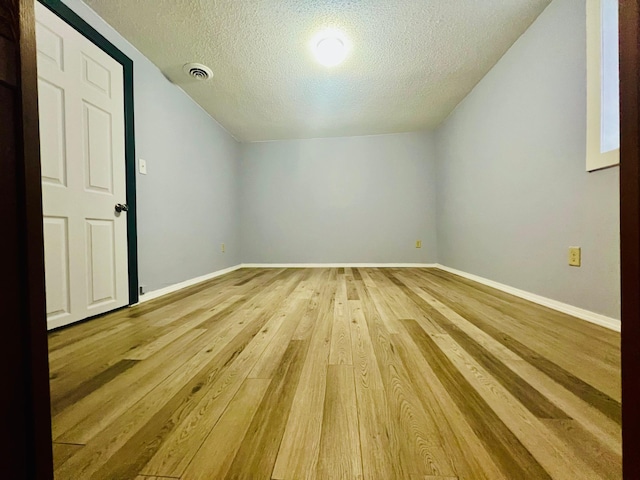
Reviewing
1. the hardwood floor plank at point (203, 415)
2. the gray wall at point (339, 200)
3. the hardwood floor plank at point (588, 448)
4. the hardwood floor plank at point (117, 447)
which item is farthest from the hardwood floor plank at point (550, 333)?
the gray wall at point (339, 200)

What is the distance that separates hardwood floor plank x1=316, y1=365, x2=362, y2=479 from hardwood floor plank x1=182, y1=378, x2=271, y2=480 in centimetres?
21

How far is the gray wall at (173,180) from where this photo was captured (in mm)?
2143

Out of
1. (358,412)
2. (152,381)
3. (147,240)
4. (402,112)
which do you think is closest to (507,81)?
(402,112)

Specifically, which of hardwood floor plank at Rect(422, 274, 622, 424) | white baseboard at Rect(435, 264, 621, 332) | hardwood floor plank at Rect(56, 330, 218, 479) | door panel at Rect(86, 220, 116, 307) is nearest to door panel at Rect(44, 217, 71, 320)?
door panel at Rect(86, 220, 116, 307)

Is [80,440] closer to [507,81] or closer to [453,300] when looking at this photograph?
[453,300]

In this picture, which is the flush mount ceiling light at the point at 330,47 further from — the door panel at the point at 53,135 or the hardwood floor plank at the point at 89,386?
the hardwood floor plank at the point at 89,386

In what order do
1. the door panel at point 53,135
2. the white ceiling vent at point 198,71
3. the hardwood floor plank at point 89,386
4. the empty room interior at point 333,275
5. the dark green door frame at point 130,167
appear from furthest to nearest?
the white ceiling vent at point 198,71
the dark green door frame at point 130,167
the door panel at point 53,135
the hardwood floor plank at point 89,386
the empty room interior at point 333,275

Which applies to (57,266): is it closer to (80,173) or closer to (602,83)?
(80,173)

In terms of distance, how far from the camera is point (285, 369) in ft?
3.24

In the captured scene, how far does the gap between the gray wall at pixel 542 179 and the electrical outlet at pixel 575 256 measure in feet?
0.10

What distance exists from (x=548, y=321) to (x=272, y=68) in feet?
9.47

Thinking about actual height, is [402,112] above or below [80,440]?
above

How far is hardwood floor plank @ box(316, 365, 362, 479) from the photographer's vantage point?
556mm

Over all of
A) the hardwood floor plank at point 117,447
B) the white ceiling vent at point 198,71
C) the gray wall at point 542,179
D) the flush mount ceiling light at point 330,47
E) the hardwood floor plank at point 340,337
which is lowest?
the hardwood floor plank at point 117,447
